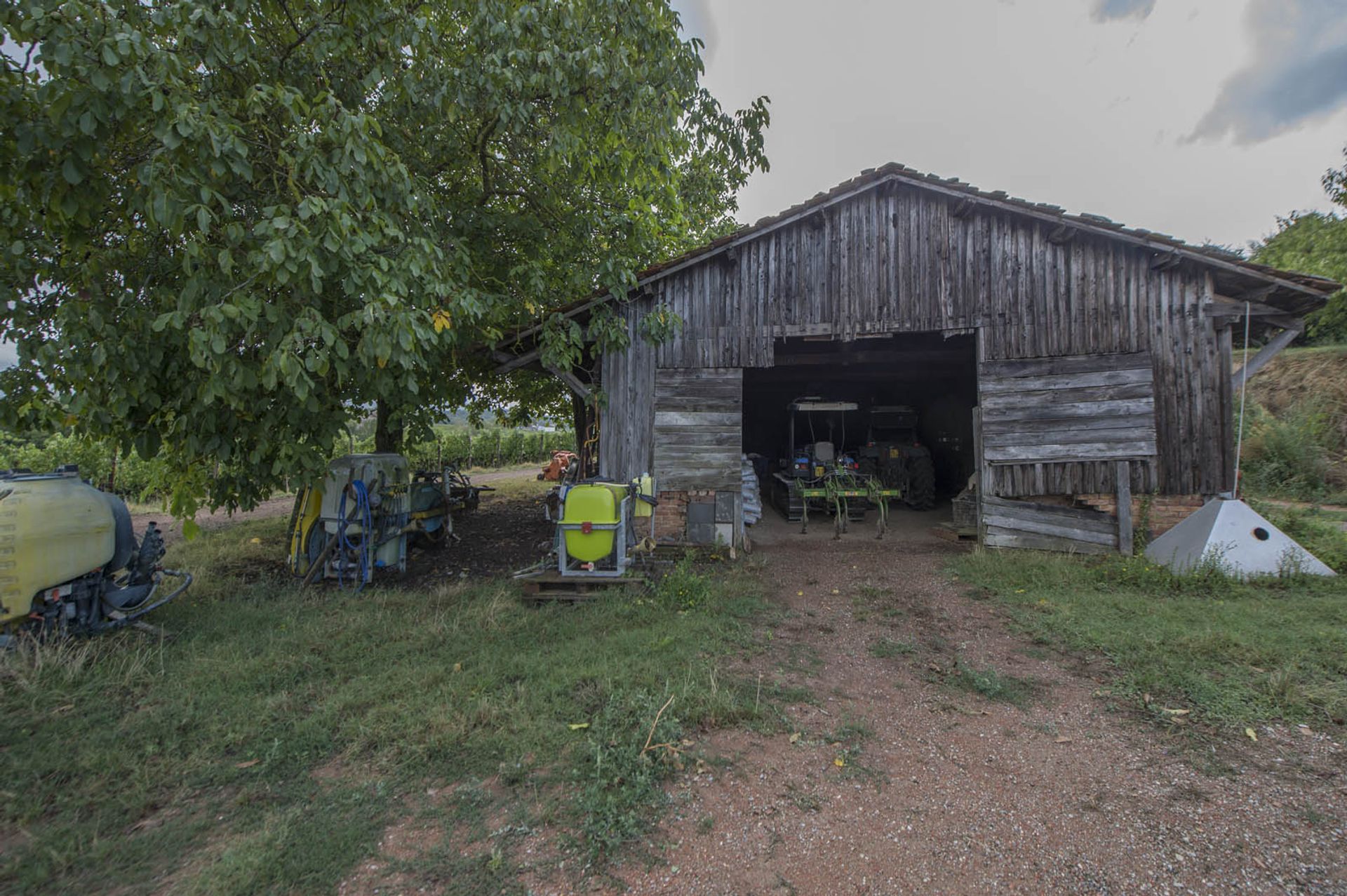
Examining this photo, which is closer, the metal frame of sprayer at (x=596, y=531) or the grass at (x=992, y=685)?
the grass at (x=992, y=685)

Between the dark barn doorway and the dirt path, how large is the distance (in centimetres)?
715

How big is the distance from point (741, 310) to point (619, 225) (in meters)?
2.00

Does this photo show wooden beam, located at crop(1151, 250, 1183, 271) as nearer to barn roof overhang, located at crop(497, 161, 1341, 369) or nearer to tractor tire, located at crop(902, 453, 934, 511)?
barn roof overhang, located at crop(497, 161, 1341, 369)

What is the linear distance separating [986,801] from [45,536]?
6.04 m

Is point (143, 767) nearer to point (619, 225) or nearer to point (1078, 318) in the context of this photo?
point (619, 225)

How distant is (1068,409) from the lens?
7484 millimetres

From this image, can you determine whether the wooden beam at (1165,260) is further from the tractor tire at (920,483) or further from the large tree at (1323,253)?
the large tree at (1323,253)

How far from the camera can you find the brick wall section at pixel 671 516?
8047mm

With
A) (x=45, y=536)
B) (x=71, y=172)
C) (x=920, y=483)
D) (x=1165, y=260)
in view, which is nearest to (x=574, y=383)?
(x=71, y=172)

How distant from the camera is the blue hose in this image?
6.12 m

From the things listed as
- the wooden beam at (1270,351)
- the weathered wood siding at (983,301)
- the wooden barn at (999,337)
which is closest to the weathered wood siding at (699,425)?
the wooden barn at (999,337)

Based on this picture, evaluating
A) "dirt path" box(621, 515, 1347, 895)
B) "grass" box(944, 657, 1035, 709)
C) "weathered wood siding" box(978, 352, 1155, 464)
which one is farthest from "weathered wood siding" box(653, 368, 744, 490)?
"grass" box(944, 657, 1035, 709)

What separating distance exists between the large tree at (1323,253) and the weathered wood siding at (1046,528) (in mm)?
13923

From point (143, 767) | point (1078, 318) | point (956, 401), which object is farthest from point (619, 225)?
point (956, 401)
